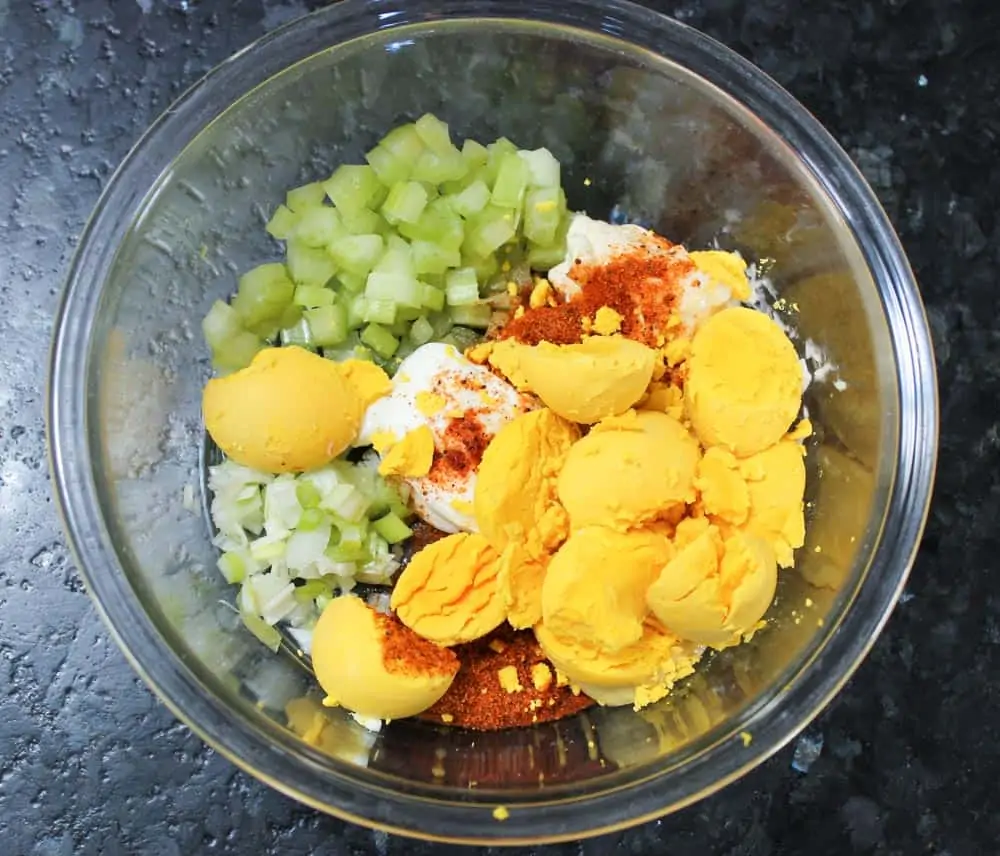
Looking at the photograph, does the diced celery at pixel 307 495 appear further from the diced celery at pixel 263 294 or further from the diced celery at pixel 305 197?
the diced celery at pixel 305 197

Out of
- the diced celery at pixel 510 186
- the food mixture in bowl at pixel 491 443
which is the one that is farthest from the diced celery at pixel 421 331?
the diced celery at pixel 510 186

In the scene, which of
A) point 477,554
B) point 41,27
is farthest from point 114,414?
point 41,27

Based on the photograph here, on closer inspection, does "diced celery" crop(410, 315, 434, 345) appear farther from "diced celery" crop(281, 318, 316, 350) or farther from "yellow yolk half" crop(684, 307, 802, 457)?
"yellow yolk half" crop(684, 307, 802, 457)

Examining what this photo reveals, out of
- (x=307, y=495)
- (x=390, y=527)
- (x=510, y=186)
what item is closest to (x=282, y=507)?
(x=307, y=495)

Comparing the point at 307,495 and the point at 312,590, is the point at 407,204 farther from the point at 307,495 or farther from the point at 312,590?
the point at 312,590

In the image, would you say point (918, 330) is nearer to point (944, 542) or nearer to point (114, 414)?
point (944, 542)

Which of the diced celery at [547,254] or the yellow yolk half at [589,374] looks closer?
the yellow yolk half at [589,374]
